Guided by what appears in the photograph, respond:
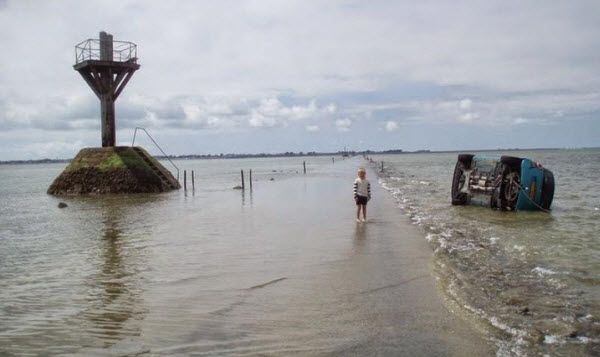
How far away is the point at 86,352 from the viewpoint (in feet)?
17.2

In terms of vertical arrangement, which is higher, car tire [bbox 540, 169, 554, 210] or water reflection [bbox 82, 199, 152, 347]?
car tire [bbox 540, 169, 554, 210]

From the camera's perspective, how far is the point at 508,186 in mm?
19562

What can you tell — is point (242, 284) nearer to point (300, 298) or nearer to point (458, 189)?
point (300, 298)

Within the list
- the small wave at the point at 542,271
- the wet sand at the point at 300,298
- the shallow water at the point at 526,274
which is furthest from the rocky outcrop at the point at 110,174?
the small wave at the point at 542,271

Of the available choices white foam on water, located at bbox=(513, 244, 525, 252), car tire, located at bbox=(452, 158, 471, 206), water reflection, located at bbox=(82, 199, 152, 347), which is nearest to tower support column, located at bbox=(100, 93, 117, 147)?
water reflection, located at bbox=(82, 199, 152, 347)

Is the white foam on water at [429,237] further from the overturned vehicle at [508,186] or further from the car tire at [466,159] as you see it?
the car tire at [466,159]

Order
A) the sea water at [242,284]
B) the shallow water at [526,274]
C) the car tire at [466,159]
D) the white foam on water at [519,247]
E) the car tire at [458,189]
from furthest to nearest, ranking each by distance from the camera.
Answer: the car tire at [466,159], the car tire at [458,189], the white foam on water at [519,247], the shallow water at [526,274], the sea water at [242,284]

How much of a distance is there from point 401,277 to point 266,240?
490cm

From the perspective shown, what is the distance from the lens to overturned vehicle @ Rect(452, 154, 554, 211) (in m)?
19.0

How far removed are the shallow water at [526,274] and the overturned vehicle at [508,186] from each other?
1.39 m

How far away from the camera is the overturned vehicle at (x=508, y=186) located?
19016 millimetres

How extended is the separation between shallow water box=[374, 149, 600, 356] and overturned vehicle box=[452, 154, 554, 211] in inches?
54.6

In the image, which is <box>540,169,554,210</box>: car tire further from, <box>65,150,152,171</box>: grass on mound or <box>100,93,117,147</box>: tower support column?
<box>100,93,117,147</box>: tower support column

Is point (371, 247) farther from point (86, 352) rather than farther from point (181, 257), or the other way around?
point (86, 352)
